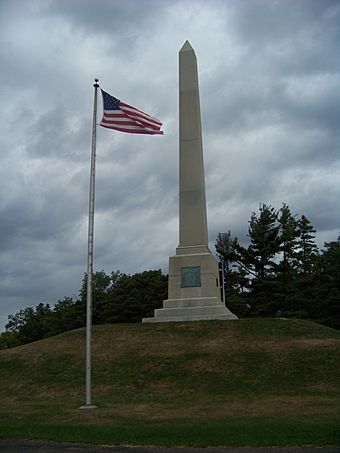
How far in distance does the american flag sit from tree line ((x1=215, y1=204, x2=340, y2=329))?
2803 centimetres

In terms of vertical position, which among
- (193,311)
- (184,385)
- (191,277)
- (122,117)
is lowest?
(184,385)

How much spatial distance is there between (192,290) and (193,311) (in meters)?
1.20

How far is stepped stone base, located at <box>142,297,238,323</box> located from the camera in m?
22.6

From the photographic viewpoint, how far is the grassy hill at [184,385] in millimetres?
9539

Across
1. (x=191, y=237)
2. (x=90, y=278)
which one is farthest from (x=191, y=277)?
(x=90, y=278)

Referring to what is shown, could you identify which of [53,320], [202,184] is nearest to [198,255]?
[202,184]

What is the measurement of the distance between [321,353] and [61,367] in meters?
10.2

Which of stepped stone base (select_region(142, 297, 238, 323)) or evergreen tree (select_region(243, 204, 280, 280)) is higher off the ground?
evergreen tree (select_region(243, 204, 280, 280))

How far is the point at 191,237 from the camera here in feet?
81.1

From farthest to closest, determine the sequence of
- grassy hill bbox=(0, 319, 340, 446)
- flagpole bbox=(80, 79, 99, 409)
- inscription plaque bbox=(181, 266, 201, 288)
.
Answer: inscription plaque bbox=(181, 266, 201, 288) → flagpole bbox=(80, 79, 99, 409) → grassy hill bbox=(0, 319, 340, 446)

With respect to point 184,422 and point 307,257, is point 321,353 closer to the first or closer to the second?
point 184,422

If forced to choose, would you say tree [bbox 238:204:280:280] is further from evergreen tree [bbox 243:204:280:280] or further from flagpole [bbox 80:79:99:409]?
flagpole [bbox 80:79:99:409]

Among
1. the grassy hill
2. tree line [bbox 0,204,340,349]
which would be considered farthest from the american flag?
tree line [bbox 0,204,340,349]

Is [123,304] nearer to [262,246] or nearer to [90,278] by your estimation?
[262,246]
